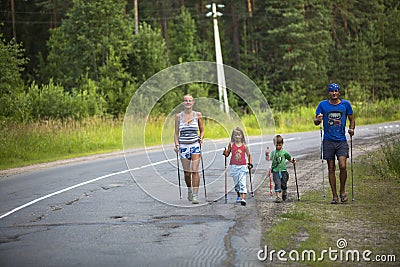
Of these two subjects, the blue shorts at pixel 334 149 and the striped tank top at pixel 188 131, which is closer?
the blue shorts at pixel 334 149

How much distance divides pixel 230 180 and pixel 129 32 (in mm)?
29655

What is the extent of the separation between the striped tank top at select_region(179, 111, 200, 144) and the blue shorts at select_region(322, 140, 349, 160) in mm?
2437

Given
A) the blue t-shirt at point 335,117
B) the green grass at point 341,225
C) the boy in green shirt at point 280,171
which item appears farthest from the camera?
the boy in green shirt at point 280,171

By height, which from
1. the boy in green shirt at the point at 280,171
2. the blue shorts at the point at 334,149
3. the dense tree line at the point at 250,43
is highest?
the dense tree line at the point at 250,43

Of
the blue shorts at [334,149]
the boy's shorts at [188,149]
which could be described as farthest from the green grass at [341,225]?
the boy's shorts at [188,149]

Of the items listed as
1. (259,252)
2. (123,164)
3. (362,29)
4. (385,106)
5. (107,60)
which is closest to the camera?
(259,252)

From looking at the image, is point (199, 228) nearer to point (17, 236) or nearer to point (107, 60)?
point (17, 236)

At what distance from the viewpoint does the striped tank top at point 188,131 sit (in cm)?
1267

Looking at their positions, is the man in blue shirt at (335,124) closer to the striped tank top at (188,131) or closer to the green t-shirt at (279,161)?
the green t-shirt at (279,161)

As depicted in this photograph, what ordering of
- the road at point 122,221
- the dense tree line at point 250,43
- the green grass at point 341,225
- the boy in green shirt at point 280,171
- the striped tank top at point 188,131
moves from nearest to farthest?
the road at point 122,221, the green grass at point 341,225, the boy in green shirt at point 280,171, the striped tank top at point 188,131, the dense tree line at point 250,43

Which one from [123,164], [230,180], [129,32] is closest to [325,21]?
[129,32]

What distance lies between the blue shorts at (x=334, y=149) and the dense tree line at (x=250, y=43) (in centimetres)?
3256

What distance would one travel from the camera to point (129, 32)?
145 feet

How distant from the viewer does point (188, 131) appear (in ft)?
41.7
